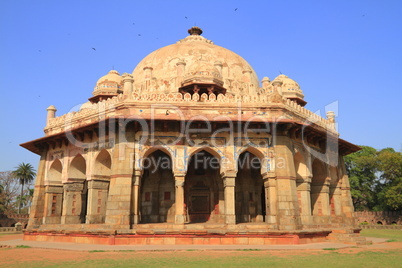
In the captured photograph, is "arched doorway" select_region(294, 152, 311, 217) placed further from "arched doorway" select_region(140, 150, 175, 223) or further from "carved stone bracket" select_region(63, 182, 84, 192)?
"carved stone bracket" select_region(63, 182, 84, 192)

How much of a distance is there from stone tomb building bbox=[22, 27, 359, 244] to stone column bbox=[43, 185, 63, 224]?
0.05m

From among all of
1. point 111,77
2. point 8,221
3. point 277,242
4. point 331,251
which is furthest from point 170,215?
point 8,221

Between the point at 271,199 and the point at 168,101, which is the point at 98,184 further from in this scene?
the point at 271,199

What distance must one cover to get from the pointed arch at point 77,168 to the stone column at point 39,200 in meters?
2.42

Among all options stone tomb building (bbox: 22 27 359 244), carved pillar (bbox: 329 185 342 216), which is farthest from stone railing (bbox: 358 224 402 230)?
stone tomb building (bbox: 22 27 359 244)

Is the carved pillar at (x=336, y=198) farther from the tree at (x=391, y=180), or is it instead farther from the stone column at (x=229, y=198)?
the tree at (x=391, y=180)

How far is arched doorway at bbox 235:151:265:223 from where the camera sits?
1902 cm

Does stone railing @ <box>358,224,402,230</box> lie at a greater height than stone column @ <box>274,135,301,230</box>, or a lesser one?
lesser

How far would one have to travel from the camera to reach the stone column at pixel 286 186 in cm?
1477

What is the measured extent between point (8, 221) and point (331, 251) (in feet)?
128

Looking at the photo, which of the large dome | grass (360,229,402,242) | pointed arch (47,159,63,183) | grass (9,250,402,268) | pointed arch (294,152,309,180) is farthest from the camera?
the large dome

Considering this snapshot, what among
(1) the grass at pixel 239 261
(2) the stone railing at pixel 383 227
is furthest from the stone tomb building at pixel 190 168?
(2) the stone railing at pixel 383 227

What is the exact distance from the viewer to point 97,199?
16.8m

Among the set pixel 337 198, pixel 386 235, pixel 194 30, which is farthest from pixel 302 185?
pixel 194 30
